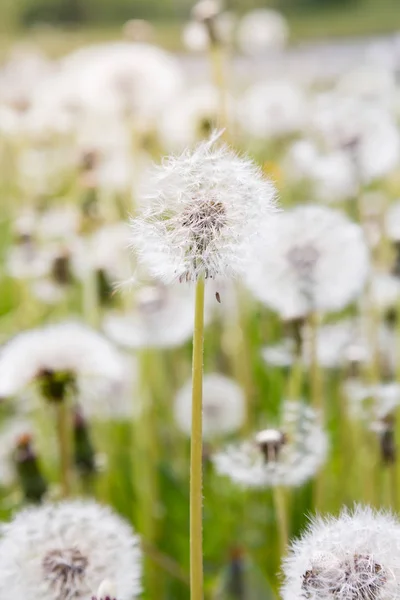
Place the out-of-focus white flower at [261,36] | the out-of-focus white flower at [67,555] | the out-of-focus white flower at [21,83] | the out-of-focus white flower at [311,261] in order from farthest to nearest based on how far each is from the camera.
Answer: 1. the out-of-focus white flower at [261,36]
2. the out-of-focus white flower at [21,83]
3. the out-of-focus white flower at [311,261]
4. the out-of-focus white flower at [67,555]

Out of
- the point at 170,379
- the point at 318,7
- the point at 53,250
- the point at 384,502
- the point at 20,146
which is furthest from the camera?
the point at 318,7

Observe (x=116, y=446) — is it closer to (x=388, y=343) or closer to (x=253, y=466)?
(x=388, y=343)

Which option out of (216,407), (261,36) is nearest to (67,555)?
(216,407)

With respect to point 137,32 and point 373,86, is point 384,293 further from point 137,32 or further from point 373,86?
point 373,86

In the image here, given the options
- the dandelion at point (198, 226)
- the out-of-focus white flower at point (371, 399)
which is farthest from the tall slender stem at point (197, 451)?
the out-of-focus white flower at point (371, 399)

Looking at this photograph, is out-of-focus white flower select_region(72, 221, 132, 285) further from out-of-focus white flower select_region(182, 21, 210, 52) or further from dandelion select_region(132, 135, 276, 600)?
dandelion select_region(132, 135, 276, 600)

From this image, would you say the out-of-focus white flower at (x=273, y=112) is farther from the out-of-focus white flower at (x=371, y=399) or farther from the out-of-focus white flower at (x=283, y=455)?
the out-of-focus white flower at (x=283, y=455)

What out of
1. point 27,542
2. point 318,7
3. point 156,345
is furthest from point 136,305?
point 318,7

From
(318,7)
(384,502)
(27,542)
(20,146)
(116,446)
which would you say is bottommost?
(27,542)
